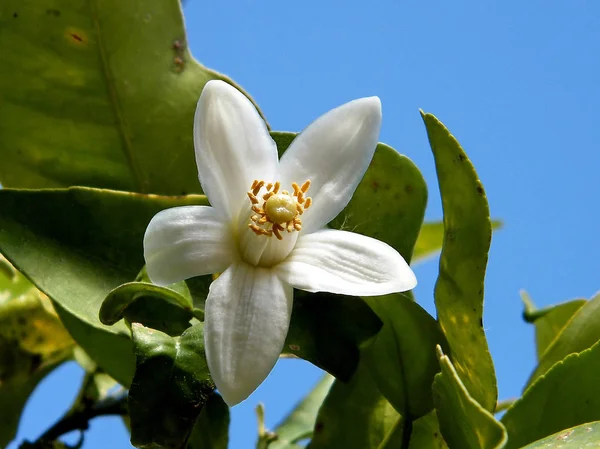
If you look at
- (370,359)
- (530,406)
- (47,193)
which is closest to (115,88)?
(47,193)

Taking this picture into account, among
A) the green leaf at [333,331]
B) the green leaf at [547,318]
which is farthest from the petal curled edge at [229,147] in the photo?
the green leaf at [547,318]

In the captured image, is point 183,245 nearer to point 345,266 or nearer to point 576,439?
point 345,266

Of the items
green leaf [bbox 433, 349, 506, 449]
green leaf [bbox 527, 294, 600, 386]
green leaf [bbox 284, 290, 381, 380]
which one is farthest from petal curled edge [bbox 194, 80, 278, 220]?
green leaf [bbox 527, 294, 600, 386]

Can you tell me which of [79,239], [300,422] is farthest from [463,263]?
[300,422]

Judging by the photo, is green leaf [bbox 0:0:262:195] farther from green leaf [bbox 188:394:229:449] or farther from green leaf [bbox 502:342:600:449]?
green leaf [bbox 502:342:600:449]

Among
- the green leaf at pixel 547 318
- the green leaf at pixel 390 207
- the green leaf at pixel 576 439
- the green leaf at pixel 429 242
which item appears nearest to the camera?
the green leaf at pixel 576 439

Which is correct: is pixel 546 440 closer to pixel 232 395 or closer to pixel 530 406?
pixel 530 406

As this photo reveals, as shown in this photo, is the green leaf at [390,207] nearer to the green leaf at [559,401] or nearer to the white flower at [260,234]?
the white flower at [260,234]
